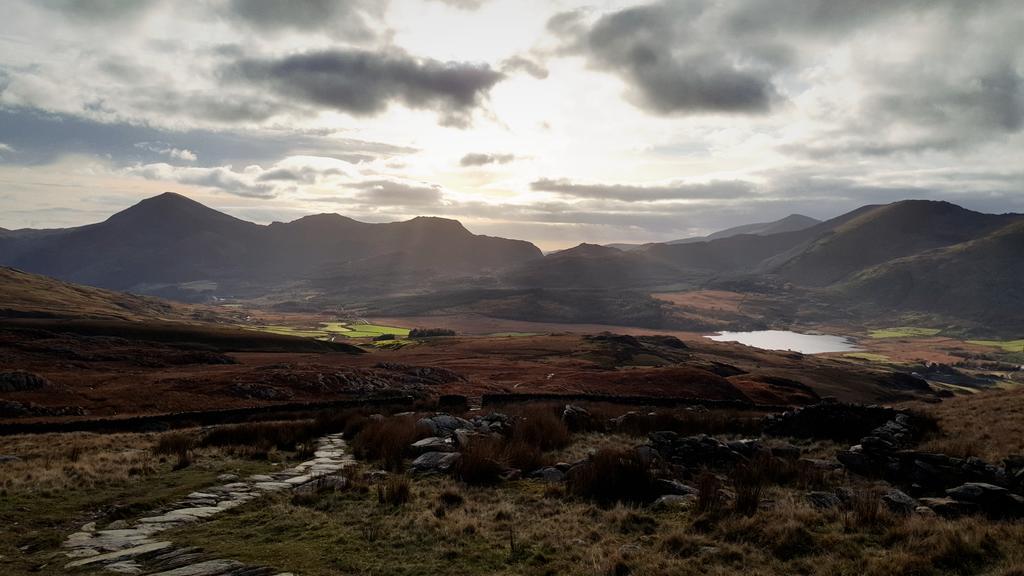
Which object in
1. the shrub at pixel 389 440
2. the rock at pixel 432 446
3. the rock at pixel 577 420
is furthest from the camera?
the rock at pixel 577 420

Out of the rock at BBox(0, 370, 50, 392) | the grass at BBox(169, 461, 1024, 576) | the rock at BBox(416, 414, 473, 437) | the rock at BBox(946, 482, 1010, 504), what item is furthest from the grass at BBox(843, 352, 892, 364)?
the rock at BBox(0, 370, 50, 392)

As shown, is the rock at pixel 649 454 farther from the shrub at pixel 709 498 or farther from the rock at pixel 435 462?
the rock at pixel 435 462

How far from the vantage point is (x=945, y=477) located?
15250mm

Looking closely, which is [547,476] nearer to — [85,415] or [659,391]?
[85,415]

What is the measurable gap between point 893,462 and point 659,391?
51.7 m

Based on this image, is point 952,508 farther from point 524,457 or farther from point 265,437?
point 265,437

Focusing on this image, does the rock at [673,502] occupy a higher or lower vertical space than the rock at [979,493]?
lower

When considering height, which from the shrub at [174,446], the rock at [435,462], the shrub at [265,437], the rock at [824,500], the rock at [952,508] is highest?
the rock at [952,508]

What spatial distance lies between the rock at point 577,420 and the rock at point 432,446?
8.32 m

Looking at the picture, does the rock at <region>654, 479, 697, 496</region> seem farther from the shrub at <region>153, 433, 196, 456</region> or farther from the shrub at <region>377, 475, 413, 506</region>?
the shrub at <region>153, 433, 196, 456</region>

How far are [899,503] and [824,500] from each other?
5.40ft

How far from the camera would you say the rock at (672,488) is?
1522 centimetres

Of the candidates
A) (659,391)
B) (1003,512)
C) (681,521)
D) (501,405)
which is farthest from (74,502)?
(659,391)

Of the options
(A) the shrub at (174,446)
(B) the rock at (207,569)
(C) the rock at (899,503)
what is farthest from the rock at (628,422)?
(B) the rock at (207,569)
